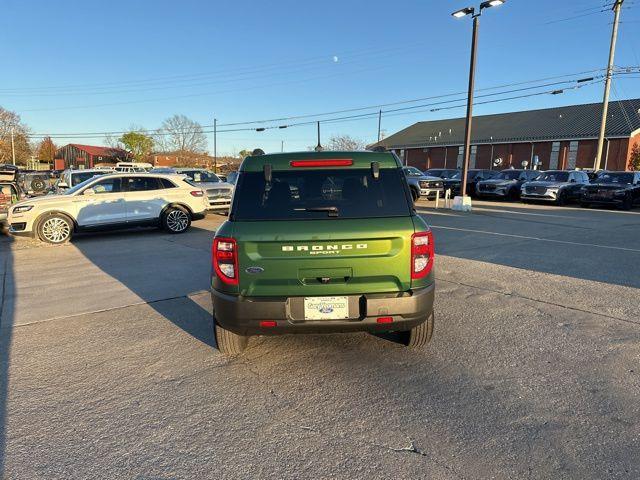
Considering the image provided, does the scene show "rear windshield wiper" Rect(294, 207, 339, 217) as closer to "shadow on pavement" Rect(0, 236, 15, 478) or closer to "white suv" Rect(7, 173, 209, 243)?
"shadow on pavement" Rect(0, 236, 15, 478)

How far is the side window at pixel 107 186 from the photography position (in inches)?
446

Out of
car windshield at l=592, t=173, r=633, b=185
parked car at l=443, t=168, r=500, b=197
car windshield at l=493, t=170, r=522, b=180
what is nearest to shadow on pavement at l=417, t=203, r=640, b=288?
car windshield at l=592, t=173, r=633, b=185

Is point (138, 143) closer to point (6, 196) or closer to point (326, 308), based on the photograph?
point (6, 196)

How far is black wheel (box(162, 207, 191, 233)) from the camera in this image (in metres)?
12.0

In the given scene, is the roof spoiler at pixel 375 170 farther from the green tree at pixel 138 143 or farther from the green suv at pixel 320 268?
the green tree at pixel 138 143

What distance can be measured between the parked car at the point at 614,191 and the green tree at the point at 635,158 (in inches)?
1030

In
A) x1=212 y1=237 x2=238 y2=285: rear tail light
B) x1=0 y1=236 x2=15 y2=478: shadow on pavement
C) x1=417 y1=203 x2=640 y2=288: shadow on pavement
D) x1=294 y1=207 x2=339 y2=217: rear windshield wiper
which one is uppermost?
x1=294 y1=207 x2=339 y2=217: rear windshield wiper

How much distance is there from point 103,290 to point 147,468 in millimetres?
4544

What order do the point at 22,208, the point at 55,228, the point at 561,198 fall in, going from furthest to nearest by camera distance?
the point at 561,198 < the point at 55,228 < the point at 22,208

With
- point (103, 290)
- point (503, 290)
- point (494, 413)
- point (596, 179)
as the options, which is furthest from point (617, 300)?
point (596, 179)

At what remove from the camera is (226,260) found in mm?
3477

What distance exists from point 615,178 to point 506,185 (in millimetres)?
4857

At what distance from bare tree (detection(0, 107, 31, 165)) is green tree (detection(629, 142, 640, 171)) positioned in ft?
268

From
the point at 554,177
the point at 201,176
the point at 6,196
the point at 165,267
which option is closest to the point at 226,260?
the point at 165,267
